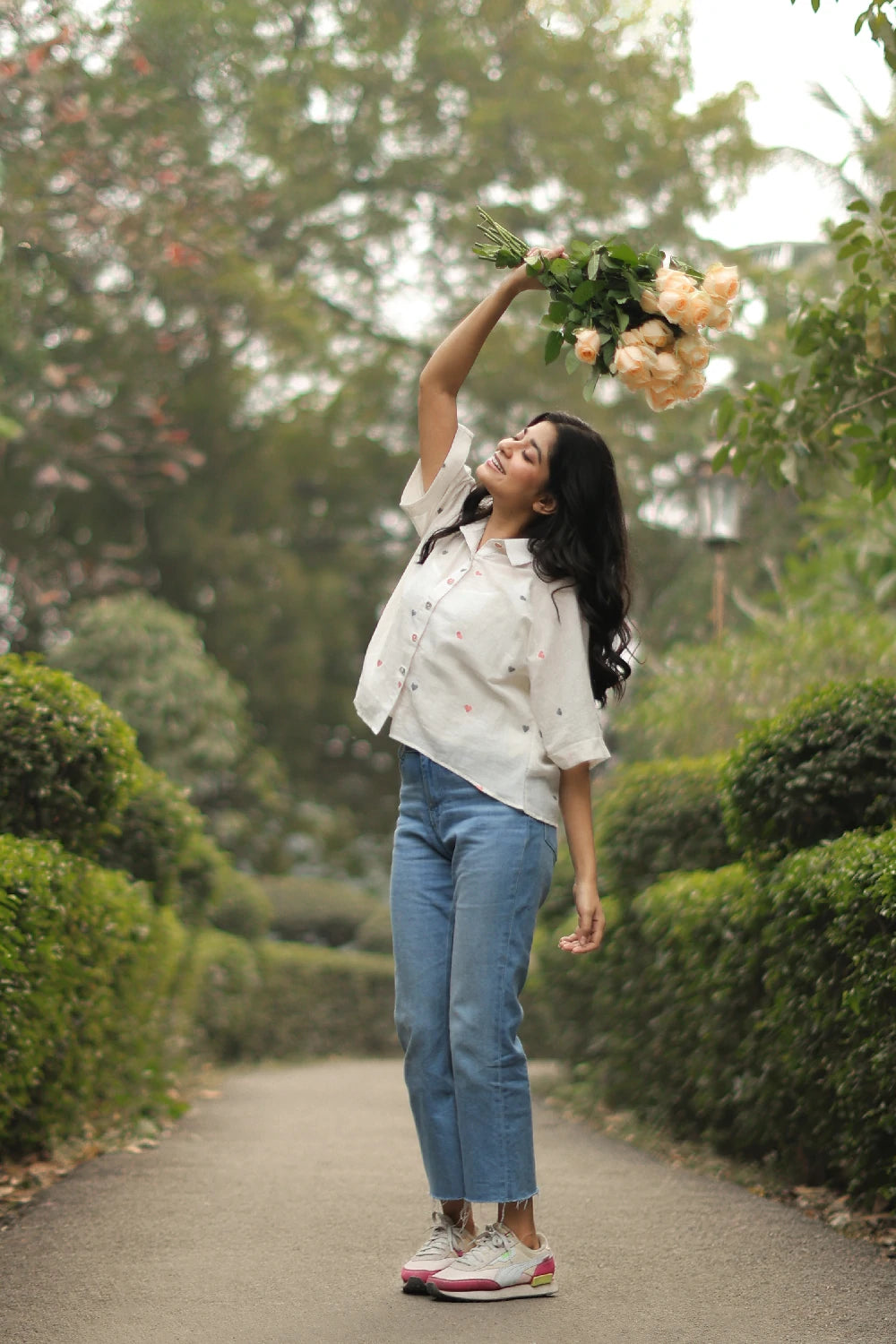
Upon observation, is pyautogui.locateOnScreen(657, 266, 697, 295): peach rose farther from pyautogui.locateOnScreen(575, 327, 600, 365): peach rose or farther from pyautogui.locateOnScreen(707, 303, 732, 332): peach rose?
pyautogui.locateOnScreen(575, 327, 600, 365): peach rose

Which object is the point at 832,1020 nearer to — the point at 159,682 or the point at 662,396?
the point at 662,396

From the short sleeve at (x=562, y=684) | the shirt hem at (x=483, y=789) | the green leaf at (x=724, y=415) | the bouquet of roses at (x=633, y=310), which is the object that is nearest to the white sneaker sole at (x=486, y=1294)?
the shirt hem at (x=483, y=789)

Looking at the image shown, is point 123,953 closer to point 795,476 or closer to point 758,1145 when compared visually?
point 758,1145

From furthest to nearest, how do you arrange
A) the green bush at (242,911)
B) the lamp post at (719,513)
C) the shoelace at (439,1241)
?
the green bush at (242,911)
the lamp post at (719,513)
the shoelace at (439,1241)

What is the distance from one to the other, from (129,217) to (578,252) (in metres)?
11.1

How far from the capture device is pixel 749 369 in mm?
22953

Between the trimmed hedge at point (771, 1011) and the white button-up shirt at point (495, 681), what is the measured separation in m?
0.97

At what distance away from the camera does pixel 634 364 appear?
3436 mm

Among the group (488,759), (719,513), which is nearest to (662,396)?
(488,759)

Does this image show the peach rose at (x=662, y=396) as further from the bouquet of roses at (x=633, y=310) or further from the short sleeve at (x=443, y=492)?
the short sleeve at (x=443, y=492)

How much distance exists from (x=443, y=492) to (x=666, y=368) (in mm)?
626

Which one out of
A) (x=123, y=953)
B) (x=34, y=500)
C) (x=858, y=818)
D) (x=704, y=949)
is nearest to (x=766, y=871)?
(x=858, y=818)

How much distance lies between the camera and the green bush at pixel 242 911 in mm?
13719

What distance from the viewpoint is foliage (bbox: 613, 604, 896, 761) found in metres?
9.65
